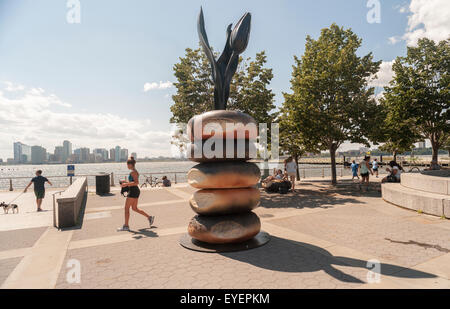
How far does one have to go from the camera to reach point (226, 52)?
6.59m

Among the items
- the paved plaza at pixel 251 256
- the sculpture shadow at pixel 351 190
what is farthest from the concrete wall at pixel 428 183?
the sculpture shadow at pixel 351 190

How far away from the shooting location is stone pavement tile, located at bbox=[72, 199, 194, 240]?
6.82m

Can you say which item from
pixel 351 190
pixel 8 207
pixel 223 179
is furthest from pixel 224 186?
pixel 351 190

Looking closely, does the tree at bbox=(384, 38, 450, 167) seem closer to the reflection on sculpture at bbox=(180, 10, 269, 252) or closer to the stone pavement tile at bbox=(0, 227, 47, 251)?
the reflection on sculpture at bbox=(180, 10, 269, 252)

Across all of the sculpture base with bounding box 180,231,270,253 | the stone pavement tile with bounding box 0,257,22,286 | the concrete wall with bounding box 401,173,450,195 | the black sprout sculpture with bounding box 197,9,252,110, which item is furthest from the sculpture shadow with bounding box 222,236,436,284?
the concrete wall with bounding box 401,173,450,195

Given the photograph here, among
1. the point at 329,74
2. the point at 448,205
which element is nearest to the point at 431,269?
the point at 448,205

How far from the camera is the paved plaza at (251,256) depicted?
12.4ft

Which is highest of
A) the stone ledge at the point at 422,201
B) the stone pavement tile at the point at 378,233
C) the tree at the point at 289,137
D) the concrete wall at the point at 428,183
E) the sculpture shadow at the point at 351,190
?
the tree at the point at 289,137

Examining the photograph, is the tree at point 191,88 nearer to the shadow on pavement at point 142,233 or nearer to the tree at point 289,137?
the tree at point 289,137

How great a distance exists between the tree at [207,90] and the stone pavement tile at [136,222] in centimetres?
690

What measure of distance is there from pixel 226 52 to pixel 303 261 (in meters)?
5.35

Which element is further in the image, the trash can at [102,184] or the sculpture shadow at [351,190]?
the trash can at [102,184]

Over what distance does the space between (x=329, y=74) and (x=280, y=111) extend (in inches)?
177

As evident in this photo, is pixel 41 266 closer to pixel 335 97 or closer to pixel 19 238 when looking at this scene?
pixel 19 238
